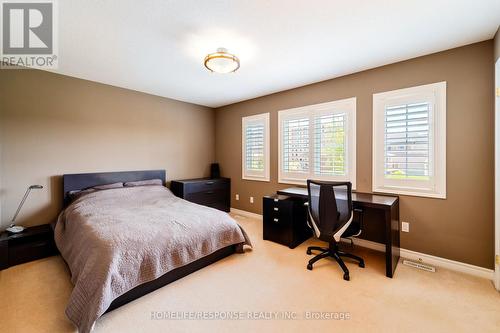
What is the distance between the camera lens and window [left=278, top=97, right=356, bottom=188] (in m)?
3.23

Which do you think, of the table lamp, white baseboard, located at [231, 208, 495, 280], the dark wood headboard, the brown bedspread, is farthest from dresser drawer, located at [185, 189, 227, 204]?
white baseboard, located at [231, 208, 495, 280]

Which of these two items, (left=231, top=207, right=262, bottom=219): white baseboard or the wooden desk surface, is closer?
the wooden desk surface

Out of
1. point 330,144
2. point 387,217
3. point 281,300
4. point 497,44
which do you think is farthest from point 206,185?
point 497,44

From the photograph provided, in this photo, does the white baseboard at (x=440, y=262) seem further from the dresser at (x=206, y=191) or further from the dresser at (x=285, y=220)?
the dresser at (x=206, y=191)

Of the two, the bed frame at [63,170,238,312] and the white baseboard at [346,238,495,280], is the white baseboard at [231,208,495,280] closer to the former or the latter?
the white baseboard at [346,238,495,280]

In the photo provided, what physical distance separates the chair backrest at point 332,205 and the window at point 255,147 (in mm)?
1921

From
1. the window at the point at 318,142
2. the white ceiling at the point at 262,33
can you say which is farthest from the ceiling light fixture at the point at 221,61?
the window at the point at 318,142

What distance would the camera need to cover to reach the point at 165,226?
2.37 m

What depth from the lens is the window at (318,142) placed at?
3234mm

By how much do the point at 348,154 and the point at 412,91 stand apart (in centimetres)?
106

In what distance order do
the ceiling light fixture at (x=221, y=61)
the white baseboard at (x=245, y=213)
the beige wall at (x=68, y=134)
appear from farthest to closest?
the white baseboard at (x=245, y=213)
the beige wall at (x=68, y=134)
the ceiling light fixture at (x=221, y=61)

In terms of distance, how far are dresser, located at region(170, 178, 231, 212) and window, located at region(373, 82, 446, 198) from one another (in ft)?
9.65

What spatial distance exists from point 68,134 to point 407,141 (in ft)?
15.4

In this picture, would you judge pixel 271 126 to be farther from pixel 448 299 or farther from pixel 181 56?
pixel 448 299
